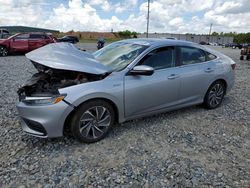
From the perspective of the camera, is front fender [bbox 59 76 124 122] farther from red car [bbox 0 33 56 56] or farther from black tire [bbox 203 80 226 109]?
red car [bbox 0 33 56 56]

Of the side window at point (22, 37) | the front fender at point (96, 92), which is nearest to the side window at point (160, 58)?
the front fender at point (96, 92)

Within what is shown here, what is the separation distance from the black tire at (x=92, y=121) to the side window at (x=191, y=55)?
1.71 m

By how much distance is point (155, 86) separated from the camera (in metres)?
3.26

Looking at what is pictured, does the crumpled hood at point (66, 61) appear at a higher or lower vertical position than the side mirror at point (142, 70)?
higher

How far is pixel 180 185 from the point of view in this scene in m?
2.24

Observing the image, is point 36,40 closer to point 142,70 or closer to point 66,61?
point 66,61

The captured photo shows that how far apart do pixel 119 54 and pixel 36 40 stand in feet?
38.4

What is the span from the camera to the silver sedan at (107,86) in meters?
2.66

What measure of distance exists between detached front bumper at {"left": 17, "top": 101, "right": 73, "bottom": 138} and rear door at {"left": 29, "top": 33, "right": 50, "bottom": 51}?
39.1 feet

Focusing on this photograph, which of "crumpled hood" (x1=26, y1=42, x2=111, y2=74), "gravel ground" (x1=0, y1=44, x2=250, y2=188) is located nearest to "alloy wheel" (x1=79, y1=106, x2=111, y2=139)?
"gravel ground" (x1=0, y1=44, x2=250, y2=188)

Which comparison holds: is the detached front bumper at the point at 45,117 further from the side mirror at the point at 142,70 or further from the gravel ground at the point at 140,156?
the side mirror at the point at 142,70

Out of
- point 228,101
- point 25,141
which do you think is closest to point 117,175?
point 25,141

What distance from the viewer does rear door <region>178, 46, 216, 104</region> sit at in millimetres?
3662

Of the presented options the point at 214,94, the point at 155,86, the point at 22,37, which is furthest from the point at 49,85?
the point at 22,37
